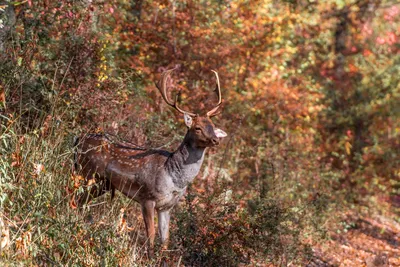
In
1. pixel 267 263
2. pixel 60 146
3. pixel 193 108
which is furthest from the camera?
pixel 193 108

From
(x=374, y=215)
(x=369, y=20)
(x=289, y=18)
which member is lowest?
(x=374, y=215)

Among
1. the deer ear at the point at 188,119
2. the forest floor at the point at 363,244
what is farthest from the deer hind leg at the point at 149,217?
the forest floor at the point at 363,244

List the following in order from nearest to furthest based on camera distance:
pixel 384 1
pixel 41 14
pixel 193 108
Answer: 1. pixel 41 14
2. pixel 193 108
3. pixel 384 1

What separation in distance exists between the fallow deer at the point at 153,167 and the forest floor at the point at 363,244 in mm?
2731

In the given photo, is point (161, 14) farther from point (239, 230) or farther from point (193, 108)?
point (239, 230)

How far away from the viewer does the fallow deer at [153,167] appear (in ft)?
30.8

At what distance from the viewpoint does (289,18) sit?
16.9 meters

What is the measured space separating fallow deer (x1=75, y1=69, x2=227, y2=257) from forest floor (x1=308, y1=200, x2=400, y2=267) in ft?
8.96

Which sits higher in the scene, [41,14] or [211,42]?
[41,14]

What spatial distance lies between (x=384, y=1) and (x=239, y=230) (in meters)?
14.3

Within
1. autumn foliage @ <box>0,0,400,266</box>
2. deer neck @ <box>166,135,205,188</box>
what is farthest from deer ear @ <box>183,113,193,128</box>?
autumn foliage @ <box>0,0,400,266</box>

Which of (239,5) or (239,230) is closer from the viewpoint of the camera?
(239,230)

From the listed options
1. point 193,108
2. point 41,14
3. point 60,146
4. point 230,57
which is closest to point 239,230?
point 60,146

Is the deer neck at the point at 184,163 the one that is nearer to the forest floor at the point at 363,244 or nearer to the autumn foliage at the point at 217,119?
the autumn foliage at the point at 217,119
